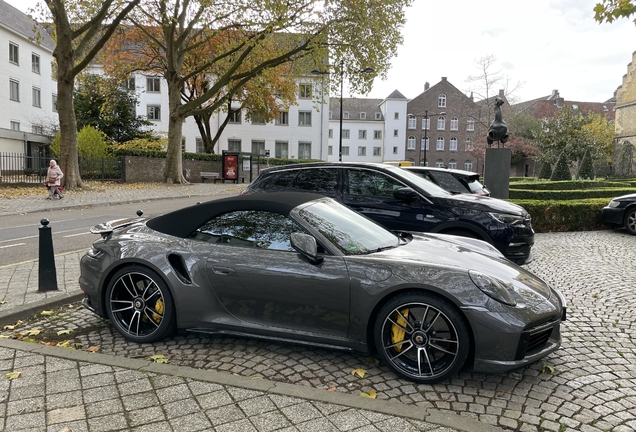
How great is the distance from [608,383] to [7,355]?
4602 millimetres

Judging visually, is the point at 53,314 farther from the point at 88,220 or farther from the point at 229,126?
the point at 229,126

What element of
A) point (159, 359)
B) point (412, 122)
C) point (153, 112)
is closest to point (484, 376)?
point (159, 359)

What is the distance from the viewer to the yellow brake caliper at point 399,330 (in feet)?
11.2

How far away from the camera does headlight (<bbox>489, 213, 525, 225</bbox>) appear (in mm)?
6543

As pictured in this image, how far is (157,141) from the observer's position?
114ft

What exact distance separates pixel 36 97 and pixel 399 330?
46.4 meters

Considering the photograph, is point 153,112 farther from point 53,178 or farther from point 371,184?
point 371,184

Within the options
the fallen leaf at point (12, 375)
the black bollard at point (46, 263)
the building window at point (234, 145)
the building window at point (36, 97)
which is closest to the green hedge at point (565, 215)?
the black bollard at point (46, 263)

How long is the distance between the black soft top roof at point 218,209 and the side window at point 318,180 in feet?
9.50

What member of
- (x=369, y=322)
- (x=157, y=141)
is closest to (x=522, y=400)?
(x=369, y=322)

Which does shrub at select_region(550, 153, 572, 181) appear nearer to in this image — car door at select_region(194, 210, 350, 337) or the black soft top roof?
the black soft top roof

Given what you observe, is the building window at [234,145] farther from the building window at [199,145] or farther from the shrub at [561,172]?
the shrub at [561,172]

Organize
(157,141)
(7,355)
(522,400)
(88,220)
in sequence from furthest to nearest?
(157,141)
(88,220)
(7,355)
(522,400)

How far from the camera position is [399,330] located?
3.44 metres
